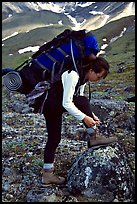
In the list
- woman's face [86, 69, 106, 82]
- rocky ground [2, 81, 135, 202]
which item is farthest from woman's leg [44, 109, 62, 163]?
woman's face [86, 69, 106, 82]

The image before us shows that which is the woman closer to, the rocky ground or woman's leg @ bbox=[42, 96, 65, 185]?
woman's leg @ bbox=[42, 96, 65, 185]

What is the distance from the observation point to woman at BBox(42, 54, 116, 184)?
740cm

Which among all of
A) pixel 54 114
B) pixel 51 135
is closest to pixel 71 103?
pixel 54 114

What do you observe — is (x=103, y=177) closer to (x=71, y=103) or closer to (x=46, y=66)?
(x=71, y=103)

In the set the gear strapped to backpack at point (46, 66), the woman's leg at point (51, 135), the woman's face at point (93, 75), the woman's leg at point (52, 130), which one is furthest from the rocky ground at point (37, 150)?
the woman's face at point (93, 75)

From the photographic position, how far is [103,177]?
834cm

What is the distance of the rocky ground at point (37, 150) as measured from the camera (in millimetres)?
8758

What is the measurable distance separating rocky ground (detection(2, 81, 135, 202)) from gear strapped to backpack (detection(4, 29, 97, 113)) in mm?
2457

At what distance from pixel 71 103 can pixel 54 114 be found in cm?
87

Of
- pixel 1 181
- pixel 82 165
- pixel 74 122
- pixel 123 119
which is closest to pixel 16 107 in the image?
pixel 74 122

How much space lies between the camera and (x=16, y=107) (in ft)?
74.1

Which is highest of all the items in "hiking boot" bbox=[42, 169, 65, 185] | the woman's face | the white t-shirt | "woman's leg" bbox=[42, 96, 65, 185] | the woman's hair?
the woman's hair

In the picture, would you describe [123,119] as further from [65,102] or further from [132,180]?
[65,102]

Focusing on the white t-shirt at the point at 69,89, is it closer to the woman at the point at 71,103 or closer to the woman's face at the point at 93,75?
the woman at the point at 71,103
